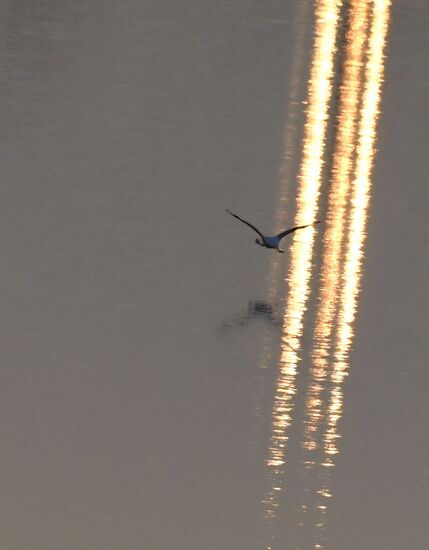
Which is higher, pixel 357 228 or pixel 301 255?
pixel 357 228

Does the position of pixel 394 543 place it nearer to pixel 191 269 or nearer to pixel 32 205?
pixel 191 269

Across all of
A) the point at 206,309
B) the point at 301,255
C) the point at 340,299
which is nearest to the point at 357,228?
the point at 301,255

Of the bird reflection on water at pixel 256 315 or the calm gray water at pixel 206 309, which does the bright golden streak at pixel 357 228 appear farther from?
the bird reflection on water at pixel 256 315

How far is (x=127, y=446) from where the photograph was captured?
2216 centimetres

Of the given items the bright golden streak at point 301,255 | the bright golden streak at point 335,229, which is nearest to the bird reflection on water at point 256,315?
the bright golden streak at point 301,255

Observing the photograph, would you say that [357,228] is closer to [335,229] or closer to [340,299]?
[335,229]

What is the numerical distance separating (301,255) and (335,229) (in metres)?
1.86

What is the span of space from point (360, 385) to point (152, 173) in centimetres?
936

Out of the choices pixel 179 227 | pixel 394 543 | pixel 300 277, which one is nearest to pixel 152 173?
pixel 179 227

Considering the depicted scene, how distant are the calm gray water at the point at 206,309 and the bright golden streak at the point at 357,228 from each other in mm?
51

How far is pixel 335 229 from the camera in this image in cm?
3178

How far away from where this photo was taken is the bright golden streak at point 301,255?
2284 cm

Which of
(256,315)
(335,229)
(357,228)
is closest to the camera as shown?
(256,315)

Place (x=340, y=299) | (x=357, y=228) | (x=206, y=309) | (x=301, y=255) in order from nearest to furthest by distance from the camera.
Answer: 1. (x=206, y=309)
2. (x=340, y=299)
3. (x=301, y=255)
4. (x=357, y=228)
